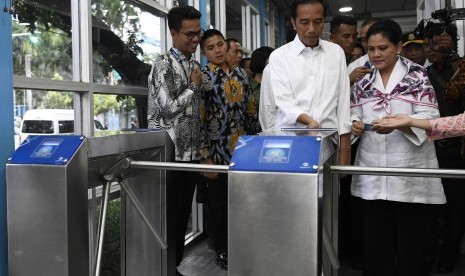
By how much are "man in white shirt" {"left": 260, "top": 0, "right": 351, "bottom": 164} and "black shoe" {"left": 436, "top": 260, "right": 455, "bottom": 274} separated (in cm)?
117

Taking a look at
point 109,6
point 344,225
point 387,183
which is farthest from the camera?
point 344,225

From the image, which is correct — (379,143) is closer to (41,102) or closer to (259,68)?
(41,102)

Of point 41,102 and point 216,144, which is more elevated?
point 41,102

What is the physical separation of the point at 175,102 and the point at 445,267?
5.24 feet

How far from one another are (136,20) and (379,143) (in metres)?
1.37

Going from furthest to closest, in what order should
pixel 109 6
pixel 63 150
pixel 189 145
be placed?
pixel 109 6 → pixel 189 145 → pixel 63 150

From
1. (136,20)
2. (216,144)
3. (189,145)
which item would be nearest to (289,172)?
(189,145)

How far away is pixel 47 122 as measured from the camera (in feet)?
5.77

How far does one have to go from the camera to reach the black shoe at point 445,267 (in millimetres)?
2438

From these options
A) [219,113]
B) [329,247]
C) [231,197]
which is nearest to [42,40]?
[219,113]

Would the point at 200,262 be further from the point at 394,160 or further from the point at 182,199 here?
the point at 394,160

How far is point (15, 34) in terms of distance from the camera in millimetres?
1538

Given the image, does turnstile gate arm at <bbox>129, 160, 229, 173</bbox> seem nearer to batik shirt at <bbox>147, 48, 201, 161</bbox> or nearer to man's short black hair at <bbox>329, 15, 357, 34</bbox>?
batik shirt at <bbox>147, 48, 201, 161</bbox>

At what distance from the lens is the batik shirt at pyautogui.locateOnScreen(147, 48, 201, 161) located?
6.16 feet
